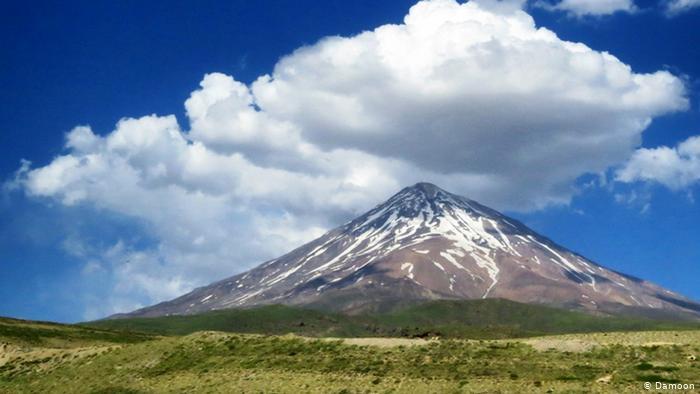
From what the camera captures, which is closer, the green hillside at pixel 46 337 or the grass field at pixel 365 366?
the grass field at pixel 365 366

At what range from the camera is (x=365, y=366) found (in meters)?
60.2

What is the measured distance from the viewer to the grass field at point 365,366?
176 ft

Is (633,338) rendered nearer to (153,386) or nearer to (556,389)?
(556,389)

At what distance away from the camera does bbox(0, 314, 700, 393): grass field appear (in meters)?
53.7

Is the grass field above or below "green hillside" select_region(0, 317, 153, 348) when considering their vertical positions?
below

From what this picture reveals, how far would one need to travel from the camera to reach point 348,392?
178 ft

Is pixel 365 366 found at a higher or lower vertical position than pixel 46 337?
lower

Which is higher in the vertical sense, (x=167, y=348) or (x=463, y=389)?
(x=167, y=348)

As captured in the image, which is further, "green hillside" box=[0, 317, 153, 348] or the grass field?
"green hillside" box=[0, 317, 153, 348]

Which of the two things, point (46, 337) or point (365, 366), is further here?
point (46, 337)

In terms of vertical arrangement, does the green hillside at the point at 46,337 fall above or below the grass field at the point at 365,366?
above

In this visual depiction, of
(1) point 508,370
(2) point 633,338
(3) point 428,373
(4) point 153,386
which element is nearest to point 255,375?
(4) point 153,386

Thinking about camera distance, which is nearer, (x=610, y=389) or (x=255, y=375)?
(x=610, y=389)

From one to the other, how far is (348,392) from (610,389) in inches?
749
